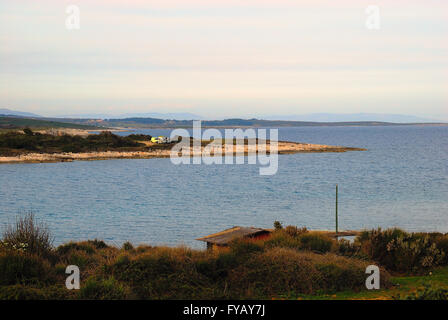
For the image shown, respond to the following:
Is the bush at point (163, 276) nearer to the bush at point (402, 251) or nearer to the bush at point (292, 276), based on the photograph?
the bush at point (292, 276)

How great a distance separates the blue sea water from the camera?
85.7 ft

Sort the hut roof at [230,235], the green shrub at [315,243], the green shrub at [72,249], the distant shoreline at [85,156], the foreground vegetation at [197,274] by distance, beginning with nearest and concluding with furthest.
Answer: the foreground vegetation at [197,274]
the green shrub at [315,243]
the green shrub at [72,249]
the hut roof at [230,235]
the distant shoreline at [85,156]

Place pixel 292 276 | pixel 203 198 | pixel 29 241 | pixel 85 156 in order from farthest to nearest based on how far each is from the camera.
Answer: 1. pixel 85 156
2. pixel 203 198
3. pixel 29 241
4. pixel 292 276

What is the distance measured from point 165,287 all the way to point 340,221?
18938 mm

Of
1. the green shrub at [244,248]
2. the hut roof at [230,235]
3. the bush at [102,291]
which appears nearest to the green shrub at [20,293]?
the bush at [102,291]

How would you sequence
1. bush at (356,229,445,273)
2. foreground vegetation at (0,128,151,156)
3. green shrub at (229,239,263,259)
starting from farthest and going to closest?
foreground vegetation at (0,128,151,156), bush at (356,229,445,273), green shrub at (229,239,263,259)

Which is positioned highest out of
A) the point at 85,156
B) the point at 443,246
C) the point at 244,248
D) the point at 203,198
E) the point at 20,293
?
the point at 244,248

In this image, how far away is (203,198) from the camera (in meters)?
38.7

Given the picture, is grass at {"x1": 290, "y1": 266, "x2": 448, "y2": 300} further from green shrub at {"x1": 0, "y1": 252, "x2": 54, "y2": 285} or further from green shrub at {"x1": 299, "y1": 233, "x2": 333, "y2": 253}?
green shrub at {"x1": 0, "y1": 252, "x2": 54, "y2": 285}

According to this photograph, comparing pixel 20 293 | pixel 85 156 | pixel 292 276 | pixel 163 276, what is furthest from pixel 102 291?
pixel 85 156

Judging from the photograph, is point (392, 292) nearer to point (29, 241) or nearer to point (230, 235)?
point (230, 235)

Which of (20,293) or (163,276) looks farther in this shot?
(163,276)

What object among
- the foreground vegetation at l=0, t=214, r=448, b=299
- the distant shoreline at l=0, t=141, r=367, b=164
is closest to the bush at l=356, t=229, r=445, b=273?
the foreground vegetation at l=0, t=214, r=448, b=299

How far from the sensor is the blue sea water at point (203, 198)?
85.7ft
